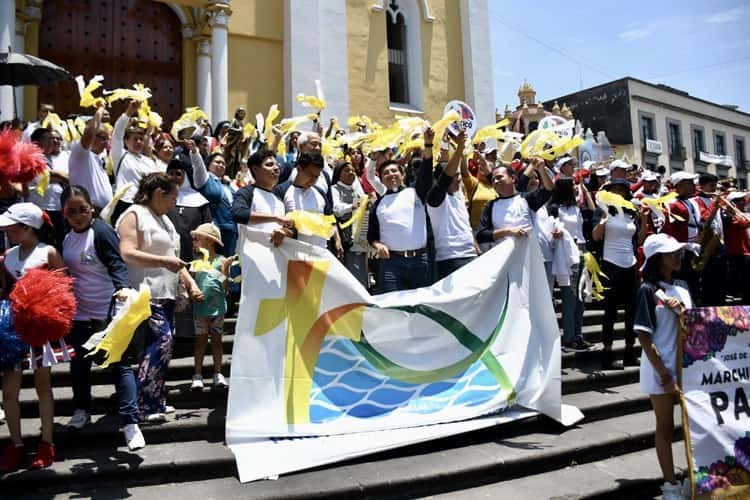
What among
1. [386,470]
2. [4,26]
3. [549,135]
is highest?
[4,26]

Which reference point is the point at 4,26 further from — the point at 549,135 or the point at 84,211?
the point at 549,135

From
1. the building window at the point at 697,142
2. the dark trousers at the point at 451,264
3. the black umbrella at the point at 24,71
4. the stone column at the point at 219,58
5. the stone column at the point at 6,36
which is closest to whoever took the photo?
the dark trousers at the point at 451,264

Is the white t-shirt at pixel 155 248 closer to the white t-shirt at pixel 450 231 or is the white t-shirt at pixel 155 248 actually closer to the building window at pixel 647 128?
the white t-shirt at pixel 450 231

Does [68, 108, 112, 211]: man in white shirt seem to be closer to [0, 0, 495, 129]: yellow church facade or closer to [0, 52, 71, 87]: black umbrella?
[0, 52, 71, 87]: black umbrella

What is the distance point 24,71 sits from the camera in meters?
8.44

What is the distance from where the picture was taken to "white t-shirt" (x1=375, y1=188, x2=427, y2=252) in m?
5.55

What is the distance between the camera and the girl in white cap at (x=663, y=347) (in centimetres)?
399

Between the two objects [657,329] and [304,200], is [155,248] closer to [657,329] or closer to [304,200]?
[304,200]

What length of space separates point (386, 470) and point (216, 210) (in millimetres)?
4020

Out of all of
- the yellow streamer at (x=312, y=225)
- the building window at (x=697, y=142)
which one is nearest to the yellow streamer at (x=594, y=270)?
the yellow streamer at (x=312, y=225)

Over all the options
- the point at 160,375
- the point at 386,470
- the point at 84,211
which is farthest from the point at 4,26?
the point at 386,470

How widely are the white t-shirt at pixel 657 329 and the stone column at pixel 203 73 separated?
38.7ft

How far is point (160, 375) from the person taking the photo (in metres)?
4.55

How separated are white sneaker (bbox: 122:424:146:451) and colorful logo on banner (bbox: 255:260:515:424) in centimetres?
103
